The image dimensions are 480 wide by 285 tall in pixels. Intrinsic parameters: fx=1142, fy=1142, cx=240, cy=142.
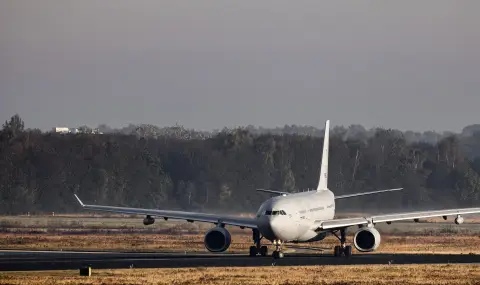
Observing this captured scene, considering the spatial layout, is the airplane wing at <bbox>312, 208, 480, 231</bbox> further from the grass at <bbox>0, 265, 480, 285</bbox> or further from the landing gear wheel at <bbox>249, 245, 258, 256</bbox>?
the grass at <bbox>0, 265, 480, 285</bbox>

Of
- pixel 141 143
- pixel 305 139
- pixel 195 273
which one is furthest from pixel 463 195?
pixel 195 273

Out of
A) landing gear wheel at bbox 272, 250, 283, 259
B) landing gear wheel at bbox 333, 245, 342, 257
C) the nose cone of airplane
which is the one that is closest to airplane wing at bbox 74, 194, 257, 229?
the nose cone of airplane

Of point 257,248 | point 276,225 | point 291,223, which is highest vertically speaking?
point 291,223

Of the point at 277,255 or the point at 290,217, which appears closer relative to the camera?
the point at 277,255

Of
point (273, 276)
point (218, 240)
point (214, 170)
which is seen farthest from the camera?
point (214, 170)

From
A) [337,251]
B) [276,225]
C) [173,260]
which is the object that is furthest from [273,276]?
[337,251]

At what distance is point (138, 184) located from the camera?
116000 mm

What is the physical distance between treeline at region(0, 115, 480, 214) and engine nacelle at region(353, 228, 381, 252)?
105ft

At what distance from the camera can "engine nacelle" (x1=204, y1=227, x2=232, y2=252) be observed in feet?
196

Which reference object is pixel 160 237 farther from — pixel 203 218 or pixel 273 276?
pixel 273 276

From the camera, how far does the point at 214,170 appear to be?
11325 cm

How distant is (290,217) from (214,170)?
2169 inches

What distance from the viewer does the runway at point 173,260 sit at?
5028 cm

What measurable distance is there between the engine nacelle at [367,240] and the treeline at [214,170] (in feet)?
105
